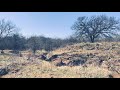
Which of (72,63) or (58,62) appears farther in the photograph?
(58,62)

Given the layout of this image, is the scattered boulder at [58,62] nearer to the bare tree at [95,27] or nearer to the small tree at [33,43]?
the small tree at [33,43]

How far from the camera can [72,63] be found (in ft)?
26.4

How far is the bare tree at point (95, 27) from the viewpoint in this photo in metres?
8.60

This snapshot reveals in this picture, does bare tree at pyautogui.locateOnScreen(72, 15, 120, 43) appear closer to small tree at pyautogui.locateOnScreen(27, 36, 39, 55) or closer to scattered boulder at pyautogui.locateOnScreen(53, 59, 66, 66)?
scattered boulder at pyautogui.locateOnScreen(53, 59, 66, 66)

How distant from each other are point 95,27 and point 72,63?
78.1 inches

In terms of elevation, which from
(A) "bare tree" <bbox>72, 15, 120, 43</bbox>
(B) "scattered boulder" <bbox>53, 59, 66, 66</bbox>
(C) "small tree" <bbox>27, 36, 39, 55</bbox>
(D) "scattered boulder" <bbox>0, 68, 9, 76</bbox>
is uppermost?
(A) "bare tree" <bbox>72, 15, 120, 43</bbox>

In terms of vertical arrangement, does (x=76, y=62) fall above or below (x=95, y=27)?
below

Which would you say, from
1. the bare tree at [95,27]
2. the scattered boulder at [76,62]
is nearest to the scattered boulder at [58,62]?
the scattered boulder at [76,62]

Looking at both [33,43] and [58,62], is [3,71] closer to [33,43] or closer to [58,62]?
[33,43]

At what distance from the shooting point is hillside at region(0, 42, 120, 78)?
7414 mm

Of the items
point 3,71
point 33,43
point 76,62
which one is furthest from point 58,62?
point 3,71

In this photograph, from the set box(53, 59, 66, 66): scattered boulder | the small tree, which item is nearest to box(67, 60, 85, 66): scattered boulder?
box(53, 59, 66, 66): scattered boulder

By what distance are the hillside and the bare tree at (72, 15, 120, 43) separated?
1.17 feet
